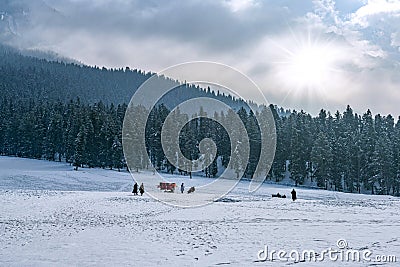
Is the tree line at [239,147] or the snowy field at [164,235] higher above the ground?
the tree line at [239,147]

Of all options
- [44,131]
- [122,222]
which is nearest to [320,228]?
[122,222]

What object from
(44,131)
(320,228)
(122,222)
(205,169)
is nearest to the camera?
(320,228)

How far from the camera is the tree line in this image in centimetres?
7775

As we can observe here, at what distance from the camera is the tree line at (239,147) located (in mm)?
77750

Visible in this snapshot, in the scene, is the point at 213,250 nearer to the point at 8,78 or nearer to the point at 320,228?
the point at 320,228

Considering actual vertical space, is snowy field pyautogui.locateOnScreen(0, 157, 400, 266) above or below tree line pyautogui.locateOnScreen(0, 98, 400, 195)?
below

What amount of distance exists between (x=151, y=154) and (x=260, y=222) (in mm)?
74870

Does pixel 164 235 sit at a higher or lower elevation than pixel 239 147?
lower

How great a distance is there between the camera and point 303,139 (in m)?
87.9

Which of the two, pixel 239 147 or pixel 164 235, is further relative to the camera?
pixel 239 147

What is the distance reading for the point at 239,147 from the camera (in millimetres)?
89312

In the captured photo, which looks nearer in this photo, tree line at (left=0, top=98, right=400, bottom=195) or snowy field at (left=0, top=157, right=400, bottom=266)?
snowy field at (left=0, top=157, right=400, bottom=266)

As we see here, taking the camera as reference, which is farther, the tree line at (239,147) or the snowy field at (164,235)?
the tree line at (239,147)

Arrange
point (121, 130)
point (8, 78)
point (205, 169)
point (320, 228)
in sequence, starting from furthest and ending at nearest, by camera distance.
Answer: point (8, 78) → point (205, 169) → point (121, 130) → point (320, 228)
